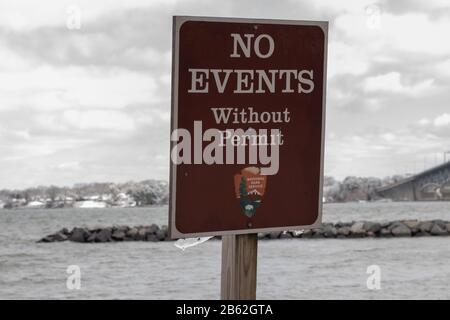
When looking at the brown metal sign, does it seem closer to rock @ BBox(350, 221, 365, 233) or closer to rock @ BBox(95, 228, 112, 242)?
rock @ BBox(95, 228, 112, 242)

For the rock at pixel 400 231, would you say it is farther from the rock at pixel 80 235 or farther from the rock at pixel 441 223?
the rock at pixel 80 235

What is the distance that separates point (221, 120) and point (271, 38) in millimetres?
300

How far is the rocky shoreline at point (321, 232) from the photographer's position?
2236 cm

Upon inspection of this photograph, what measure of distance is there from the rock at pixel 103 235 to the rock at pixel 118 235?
0.15 meters

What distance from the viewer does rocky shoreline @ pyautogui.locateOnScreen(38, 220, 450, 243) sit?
22.4 m

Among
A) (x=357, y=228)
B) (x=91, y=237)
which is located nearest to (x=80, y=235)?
(x=91, y=237)

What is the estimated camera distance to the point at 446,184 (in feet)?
122

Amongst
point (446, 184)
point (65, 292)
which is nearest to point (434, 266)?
point (65, 292)

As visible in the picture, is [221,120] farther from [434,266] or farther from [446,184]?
[446,184]

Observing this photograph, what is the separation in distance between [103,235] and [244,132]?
71.9ft

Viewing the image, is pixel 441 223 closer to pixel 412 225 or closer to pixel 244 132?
pixel 412 225

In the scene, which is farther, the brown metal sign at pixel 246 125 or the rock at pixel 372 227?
the rock at pixel 372 227

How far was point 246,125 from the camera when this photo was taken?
1928 millimetres

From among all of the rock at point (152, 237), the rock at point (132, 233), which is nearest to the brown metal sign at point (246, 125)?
the rock at point (152, 237)
